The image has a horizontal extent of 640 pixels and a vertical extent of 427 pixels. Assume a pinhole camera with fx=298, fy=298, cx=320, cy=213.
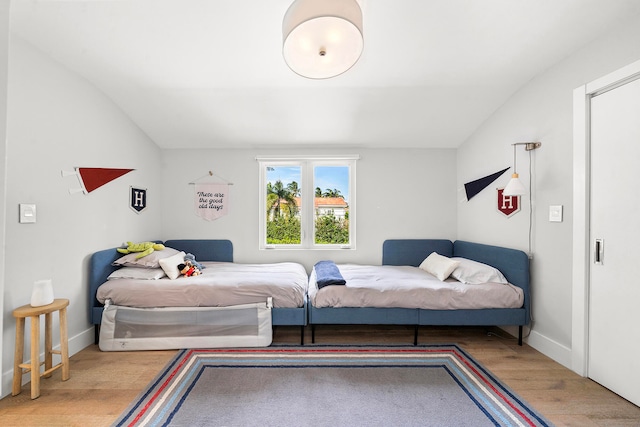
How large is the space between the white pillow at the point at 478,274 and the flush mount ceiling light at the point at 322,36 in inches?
89.3

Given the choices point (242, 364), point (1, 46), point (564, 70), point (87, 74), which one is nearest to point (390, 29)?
point (564, 70)

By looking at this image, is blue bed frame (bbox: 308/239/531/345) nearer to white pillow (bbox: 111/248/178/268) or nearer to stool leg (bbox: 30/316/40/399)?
white pillow (bbox: 111/248/178/268)

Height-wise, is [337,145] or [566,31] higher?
[566,31]

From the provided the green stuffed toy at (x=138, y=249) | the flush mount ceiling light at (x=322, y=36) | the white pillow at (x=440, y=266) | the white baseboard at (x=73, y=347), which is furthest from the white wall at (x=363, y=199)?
the flush mount ceiling light at (x=322, y=36)

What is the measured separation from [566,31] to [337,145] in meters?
2.29

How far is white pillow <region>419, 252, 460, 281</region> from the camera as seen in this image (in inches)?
115

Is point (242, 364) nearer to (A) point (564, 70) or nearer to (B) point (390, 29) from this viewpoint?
(B) point (390, 29)

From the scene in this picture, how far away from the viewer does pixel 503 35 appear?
2135 mm

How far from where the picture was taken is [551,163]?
242 cm

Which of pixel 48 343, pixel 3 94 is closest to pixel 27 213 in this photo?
pixel 48 343

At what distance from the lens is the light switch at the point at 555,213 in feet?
7.65

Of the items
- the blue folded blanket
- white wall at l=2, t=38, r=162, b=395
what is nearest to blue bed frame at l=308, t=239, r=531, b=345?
the blue folded blanket

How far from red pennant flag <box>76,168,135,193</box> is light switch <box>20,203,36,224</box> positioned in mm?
496

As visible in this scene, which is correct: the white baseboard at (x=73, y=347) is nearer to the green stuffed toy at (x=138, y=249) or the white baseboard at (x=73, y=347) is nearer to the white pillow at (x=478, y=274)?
the green stuffed toy at (x=138, y=249)
